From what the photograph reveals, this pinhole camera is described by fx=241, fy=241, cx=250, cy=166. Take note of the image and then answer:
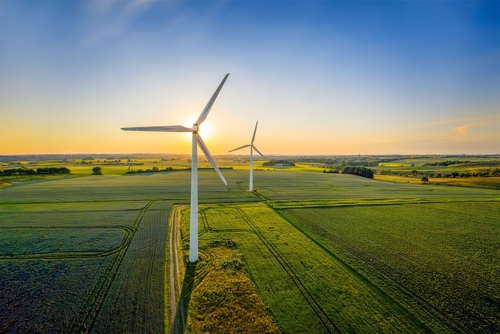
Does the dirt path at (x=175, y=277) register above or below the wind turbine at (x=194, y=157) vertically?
below

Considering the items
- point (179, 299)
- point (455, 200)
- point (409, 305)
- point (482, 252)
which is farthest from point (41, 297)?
point (455, 200)

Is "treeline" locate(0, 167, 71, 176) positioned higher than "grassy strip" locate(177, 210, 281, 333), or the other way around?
"treeline" locate(0, 167, 71, 176)

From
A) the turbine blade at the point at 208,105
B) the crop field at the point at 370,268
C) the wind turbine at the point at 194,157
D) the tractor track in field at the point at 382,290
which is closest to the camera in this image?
the tractor track in field at the point at 382,290

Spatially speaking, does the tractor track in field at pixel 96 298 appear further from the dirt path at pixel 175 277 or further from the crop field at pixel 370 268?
the crop field at pixel 370 268

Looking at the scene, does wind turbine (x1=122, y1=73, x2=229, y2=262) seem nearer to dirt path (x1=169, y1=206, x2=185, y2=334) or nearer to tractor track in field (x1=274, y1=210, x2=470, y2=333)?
dirt path (x1=169, y1=206, x2=185, y2=334)

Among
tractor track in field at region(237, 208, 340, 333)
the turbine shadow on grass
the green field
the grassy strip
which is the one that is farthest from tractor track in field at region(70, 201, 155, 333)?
tractor track in field at region(237, 208, 340, 333)

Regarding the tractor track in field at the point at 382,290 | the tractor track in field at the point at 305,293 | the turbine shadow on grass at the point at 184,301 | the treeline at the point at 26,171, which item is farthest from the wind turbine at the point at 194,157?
the treeline at the point at 26,171

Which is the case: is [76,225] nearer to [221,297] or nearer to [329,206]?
[221,297]
